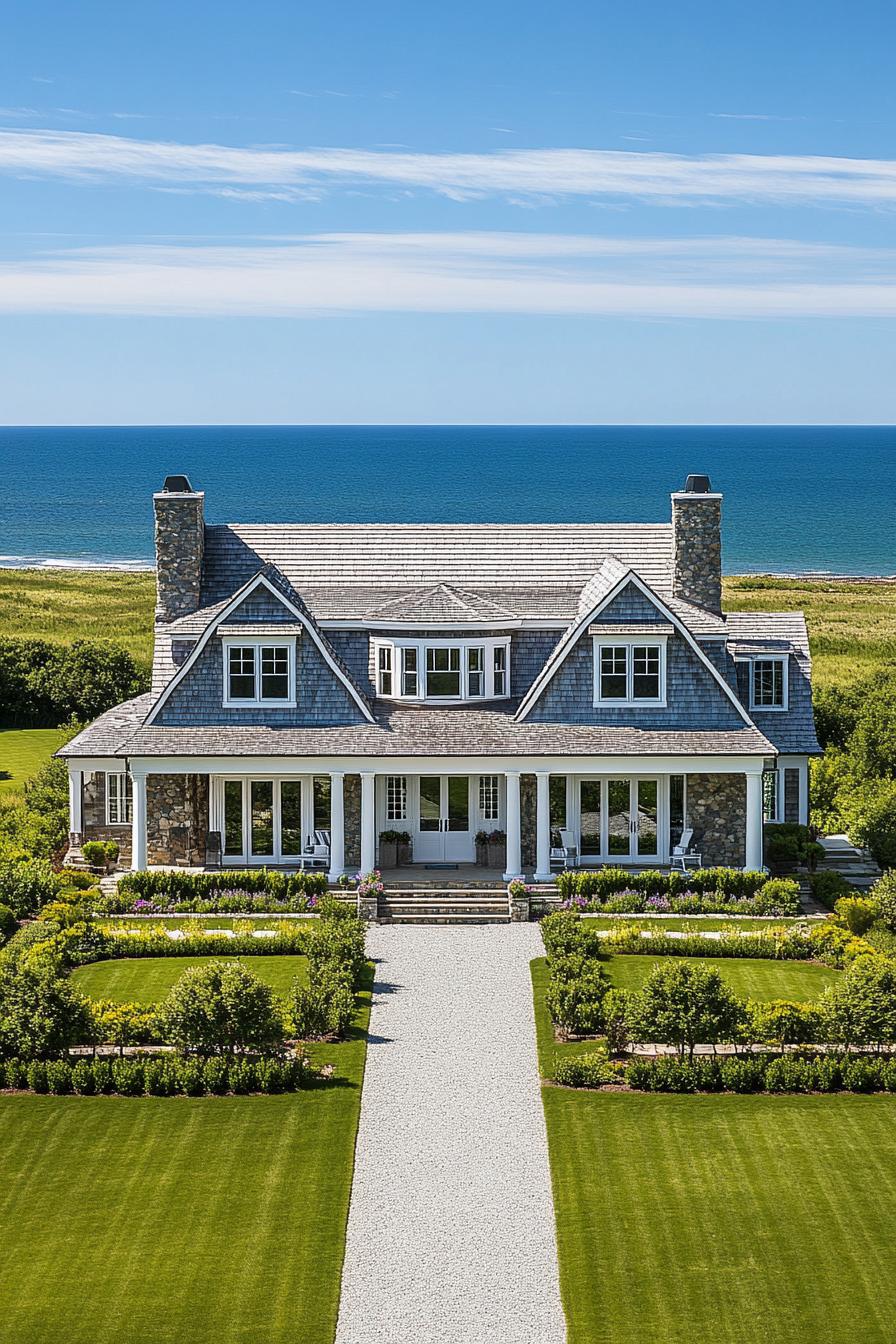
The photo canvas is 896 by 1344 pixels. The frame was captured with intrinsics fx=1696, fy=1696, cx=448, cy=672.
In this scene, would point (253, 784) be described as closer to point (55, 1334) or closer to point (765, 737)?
point (765, 737)

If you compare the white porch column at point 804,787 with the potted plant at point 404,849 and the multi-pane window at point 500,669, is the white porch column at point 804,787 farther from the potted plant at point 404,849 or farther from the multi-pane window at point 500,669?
the potted plant at point 404,849

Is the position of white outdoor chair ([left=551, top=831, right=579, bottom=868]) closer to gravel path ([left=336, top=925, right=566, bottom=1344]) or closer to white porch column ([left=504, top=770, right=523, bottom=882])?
white porch column ([left=504, top=770, right=523, bottom=882])

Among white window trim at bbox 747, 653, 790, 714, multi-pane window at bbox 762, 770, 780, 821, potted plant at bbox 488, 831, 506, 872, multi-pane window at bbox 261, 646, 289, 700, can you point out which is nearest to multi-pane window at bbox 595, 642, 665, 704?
white window trim at bbox 747, 653, 790, 714

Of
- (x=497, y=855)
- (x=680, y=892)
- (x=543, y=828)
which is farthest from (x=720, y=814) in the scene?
(x=497, y=855)

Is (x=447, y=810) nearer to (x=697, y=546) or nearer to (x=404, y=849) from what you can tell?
(x=404, y=849)

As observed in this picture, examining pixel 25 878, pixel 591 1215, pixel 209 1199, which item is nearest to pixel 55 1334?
pixel 209 1199
